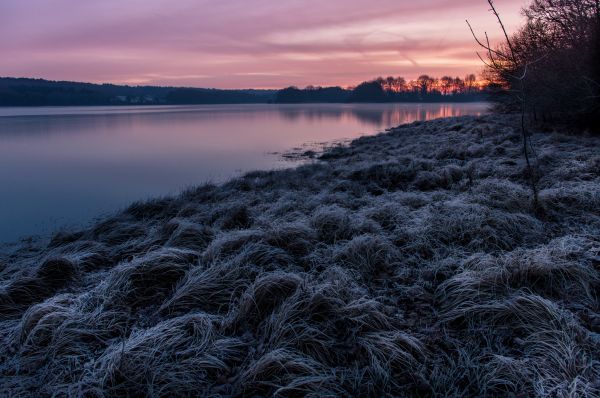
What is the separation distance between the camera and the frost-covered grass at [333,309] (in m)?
2.71

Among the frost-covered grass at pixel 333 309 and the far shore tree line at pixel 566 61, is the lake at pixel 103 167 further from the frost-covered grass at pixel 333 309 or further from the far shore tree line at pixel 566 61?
the far shore tree line at pixel 566 61

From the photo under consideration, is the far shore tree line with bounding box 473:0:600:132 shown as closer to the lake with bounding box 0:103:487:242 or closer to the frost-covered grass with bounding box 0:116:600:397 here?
the frost-covered grass with bounding box 0:116:600:397

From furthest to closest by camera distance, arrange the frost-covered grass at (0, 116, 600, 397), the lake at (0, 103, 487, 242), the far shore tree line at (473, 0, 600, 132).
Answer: the far shore tree line at (473, 0, 600, 132)
the lake at (0, 103, 487, 242)
the frost-covered grass at (0, 116, 600, 397)

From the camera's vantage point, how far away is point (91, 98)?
427 ft

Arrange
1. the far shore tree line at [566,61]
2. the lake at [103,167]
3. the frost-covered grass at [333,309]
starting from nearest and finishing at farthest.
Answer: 1. the frost-covered grass at [333,309]
2. the lake at [103,167]
3. the far shore tree line at [566,61]

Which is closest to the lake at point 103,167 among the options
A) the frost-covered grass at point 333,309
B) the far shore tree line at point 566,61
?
the frost-covered grass at point 333,309

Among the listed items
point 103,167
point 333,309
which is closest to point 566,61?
point 333,309

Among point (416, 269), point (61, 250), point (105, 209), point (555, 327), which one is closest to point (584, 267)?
point (555, 327)

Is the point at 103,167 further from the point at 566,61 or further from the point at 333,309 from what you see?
the point at 566,61

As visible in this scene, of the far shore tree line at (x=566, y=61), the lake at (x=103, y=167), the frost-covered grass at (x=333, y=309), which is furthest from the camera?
the far shore tree line at (x=566, y=61)

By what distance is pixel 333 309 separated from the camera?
3.43m

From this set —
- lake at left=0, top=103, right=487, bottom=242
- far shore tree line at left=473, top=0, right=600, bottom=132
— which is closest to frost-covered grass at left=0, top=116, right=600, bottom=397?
lake at left=0, top=103, right=487, bottom=242

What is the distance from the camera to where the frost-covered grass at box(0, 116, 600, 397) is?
2.71 metres

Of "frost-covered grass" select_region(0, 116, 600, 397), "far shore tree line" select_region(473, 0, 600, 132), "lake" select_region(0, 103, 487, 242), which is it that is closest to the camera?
"frost-covered grass" select_region(0, 116, 600, 397)
